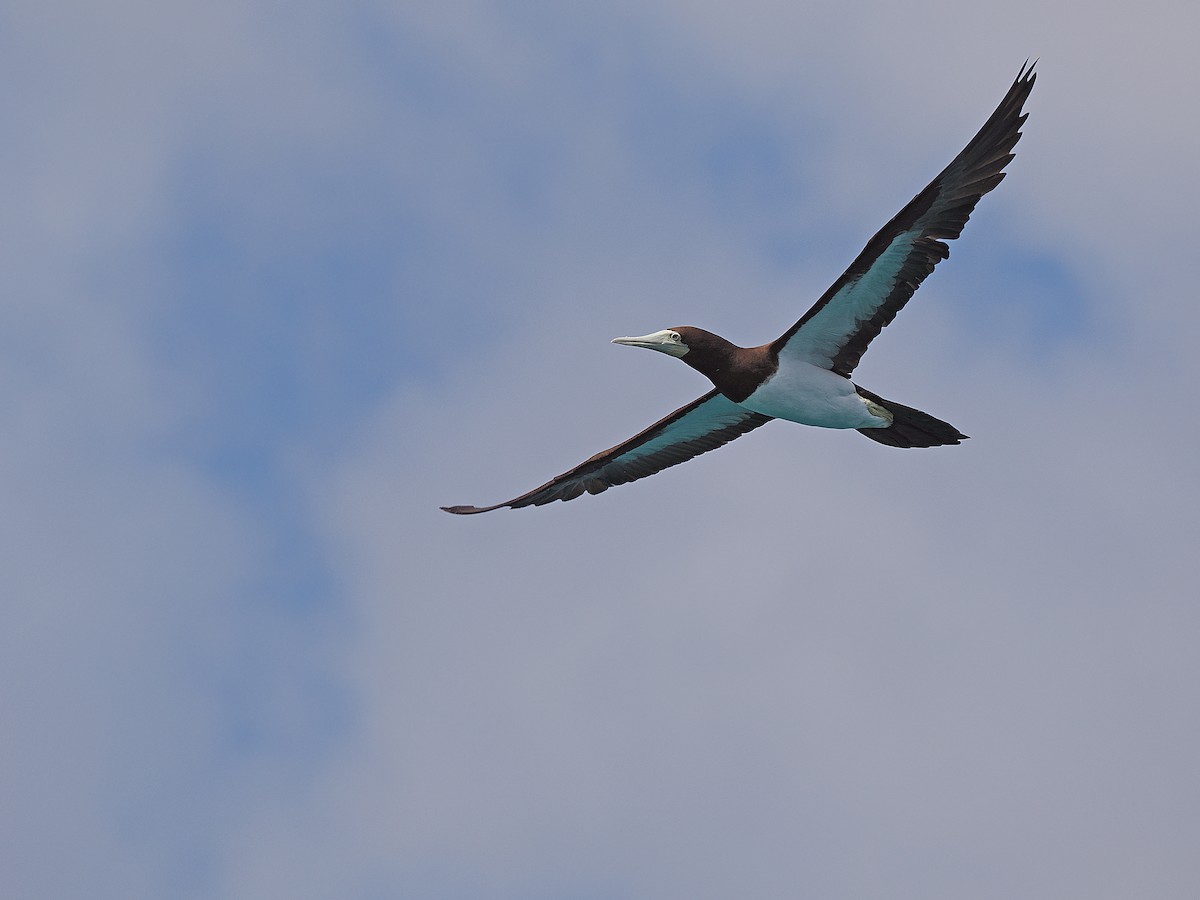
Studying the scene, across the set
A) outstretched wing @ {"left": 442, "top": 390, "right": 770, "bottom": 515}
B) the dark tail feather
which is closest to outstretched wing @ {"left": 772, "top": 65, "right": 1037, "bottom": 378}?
the dark tail feather

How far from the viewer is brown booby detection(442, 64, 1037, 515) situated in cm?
2270

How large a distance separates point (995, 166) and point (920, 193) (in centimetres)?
99

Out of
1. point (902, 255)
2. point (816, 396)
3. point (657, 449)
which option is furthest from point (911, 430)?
point (657, 449)

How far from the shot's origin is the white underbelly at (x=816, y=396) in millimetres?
24859

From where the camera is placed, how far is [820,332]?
24609 millimetres

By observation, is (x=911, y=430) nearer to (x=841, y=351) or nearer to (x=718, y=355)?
(x=841, y=351)

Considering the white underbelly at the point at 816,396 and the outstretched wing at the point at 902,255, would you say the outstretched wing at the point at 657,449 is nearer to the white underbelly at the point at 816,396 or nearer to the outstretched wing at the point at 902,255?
the white underbelly at the point at 816,396

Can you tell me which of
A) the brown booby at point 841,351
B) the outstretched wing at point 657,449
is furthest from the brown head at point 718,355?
the outstretched wing at point 657,449

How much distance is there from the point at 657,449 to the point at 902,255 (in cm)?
625

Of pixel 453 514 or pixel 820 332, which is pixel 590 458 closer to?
pixel 453 514

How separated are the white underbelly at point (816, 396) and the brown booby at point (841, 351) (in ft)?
0.05

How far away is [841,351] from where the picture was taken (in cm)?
2492

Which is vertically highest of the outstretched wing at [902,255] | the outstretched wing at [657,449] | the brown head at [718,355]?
the outstretched wing at [657,449]

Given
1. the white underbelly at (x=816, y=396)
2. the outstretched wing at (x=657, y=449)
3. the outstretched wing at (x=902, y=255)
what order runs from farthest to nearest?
the outstretched wing at (x=657, y=449) < the white underbelly at (x=816, y=396) < the outstretched wing at (x=902, y=255)
